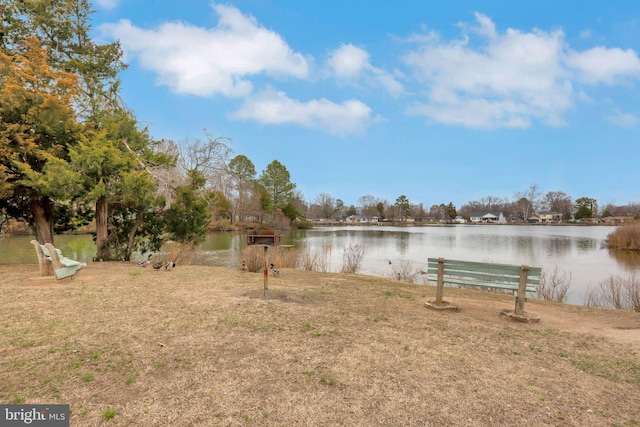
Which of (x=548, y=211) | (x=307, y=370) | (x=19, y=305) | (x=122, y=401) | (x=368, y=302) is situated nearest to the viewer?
(x=122, y=401)

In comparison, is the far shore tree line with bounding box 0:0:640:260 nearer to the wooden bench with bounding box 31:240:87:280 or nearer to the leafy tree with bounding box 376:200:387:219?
the wooden bench with bounding box 31:240:87:280

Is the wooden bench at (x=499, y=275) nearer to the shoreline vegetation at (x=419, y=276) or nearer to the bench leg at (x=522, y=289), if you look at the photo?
the bench leg at (x=522, y=289)

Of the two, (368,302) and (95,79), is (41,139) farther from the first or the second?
(368,302)

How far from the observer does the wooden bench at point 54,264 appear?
6.85m

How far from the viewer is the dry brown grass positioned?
2.55 m

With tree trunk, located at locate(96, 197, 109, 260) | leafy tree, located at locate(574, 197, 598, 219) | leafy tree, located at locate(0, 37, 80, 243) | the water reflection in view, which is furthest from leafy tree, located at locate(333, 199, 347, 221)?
leafy tree, located at locate(0, 37, 80, 243)

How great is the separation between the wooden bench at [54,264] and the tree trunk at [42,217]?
4.02 m

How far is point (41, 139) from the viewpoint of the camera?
380 inches

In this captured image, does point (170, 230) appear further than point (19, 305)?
Yes

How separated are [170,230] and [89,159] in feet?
15.7

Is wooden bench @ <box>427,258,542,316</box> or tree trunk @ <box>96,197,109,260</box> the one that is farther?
tree trunk @ <box>96,197,109,260</box>

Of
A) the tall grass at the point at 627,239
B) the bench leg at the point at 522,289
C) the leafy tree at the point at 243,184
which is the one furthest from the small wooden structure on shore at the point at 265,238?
the leafy tree at the point at 243,184

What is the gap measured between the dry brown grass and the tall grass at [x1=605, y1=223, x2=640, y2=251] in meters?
24.8

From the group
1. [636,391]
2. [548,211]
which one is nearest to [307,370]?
[636,391]
